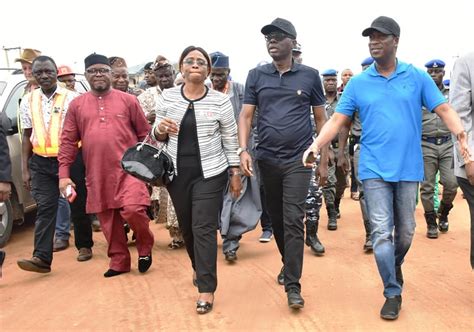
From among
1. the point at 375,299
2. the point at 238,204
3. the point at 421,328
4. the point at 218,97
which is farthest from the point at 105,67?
the point at 421,328

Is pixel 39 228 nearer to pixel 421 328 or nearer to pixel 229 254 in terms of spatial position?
pixel 229 254

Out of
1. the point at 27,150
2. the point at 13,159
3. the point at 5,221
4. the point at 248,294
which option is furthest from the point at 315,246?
the point at 13,159

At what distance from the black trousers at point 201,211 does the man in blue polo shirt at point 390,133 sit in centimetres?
88

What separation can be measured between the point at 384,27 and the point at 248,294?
2.49 metres

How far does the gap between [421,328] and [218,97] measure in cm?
236

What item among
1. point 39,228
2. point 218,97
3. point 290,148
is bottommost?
point 39,228

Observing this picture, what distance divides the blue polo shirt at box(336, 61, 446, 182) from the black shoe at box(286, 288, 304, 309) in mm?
1073

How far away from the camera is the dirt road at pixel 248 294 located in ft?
14.0

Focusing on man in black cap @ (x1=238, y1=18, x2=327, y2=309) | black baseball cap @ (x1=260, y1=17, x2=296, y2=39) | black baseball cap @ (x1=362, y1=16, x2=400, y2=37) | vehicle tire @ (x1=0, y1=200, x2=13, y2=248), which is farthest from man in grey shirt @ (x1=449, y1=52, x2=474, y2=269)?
vehicle tire @ (x1=0, y1=200, x2=13, y2=248)

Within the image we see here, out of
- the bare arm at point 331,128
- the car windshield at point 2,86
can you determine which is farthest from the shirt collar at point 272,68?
the car windshield at point 2,86

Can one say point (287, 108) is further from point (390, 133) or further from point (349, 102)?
point (390, 133)

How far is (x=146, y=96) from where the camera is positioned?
24.0 ft

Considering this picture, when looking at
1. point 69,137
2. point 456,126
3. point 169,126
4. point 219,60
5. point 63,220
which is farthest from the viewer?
point 63,220

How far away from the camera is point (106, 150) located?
18.2 feet
